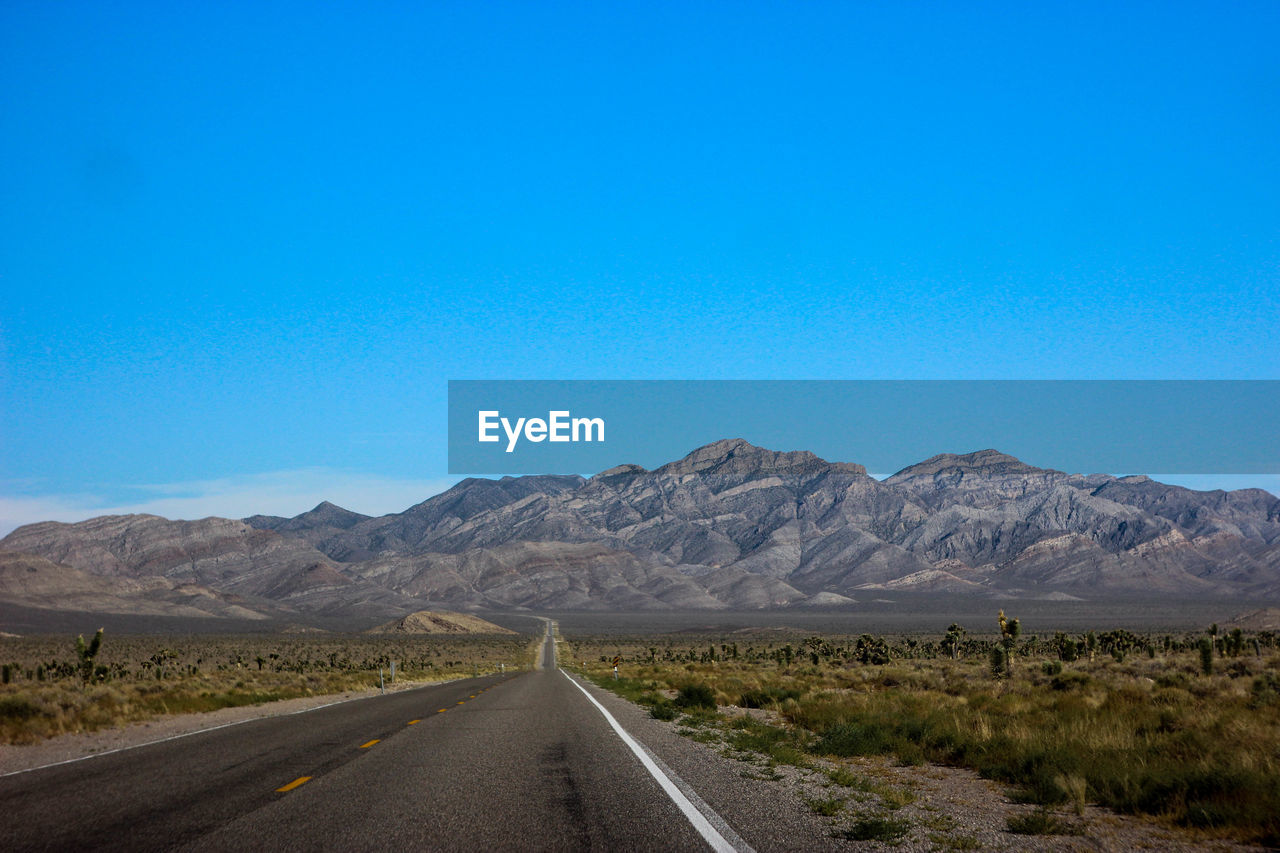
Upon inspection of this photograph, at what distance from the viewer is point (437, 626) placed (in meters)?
166

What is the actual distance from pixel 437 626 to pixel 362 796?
160 meters

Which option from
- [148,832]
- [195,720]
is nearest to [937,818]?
[148,832]

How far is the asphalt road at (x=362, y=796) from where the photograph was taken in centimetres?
875

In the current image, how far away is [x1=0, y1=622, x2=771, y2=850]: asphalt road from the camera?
875 centimetres

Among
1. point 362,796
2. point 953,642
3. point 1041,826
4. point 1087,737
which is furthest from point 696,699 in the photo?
point 953,642

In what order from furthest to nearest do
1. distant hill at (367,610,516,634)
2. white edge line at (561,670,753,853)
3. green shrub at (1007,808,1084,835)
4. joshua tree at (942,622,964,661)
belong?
distant hill at (367,610,516,634), joshua tree at (942,622,964,661), green shrub at (1007,808,1084,835), white edge line at (561,670,753,853)

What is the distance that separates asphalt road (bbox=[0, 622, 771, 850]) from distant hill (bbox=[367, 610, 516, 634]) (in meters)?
146

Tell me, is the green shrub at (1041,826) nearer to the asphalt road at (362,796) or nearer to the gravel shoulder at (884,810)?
the gravel shoulder at (884,810)

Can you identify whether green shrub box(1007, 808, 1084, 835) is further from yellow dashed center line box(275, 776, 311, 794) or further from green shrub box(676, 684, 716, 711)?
green shrub box(676, 684, 716, 711)

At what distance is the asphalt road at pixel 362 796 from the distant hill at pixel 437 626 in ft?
479

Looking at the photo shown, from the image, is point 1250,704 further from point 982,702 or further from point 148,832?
point 148,832

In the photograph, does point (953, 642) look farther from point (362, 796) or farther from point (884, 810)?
point (362, 796)

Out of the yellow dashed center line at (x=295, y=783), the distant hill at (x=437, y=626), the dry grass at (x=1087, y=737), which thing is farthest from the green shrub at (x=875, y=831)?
the distant hill at (x=437, y=626)

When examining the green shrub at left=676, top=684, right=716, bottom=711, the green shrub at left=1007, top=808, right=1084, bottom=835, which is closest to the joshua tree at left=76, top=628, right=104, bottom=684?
the green shrub at left=676, top=684, right=716, bottom=711
